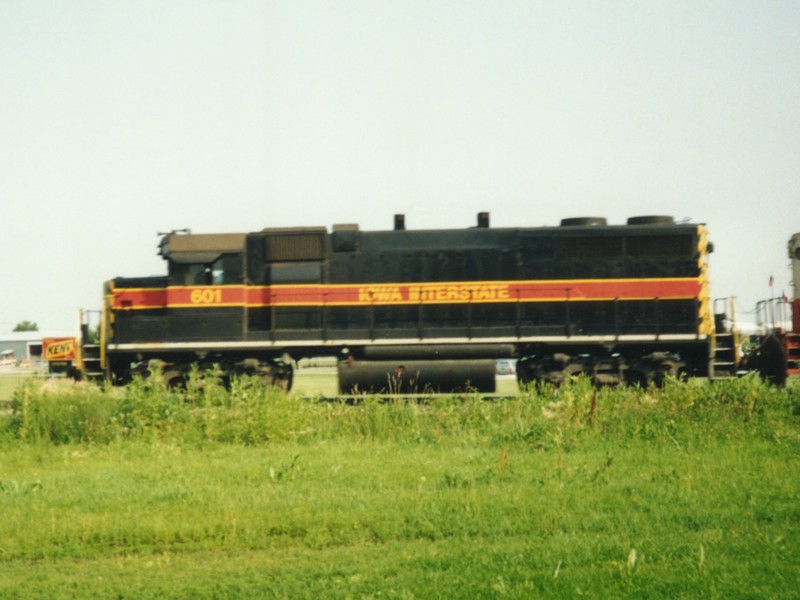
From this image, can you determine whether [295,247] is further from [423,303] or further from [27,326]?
[27,326]

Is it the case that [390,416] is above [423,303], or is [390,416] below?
below

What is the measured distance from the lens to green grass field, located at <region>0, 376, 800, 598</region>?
17.5 ft

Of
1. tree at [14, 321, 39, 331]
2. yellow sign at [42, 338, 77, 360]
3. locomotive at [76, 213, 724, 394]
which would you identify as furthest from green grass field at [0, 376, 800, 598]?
tree at [14, 321, 39, 331]

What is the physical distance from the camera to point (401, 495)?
24.7ft

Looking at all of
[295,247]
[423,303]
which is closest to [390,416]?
[423,303]

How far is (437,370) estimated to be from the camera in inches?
683

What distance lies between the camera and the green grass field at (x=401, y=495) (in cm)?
533

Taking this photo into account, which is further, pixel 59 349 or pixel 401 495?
pixel 59 349

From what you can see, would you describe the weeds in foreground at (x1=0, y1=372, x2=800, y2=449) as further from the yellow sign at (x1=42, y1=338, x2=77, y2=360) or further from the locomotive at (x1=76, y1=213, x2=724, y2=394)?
the yellow sign at (x1=42, y1=338, x2=77, y2=360)

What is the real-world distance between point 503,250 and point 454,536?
40.3 ft

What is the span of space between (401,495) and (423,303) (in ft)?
34.6

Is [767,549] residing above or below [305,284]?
below

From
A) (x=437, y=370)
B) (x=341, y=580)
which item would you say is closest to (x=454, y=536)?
(x=341, y=580)

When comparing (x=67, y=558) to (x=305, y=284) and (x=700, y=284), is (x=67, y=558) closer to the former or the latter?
(x=305, y=284)
